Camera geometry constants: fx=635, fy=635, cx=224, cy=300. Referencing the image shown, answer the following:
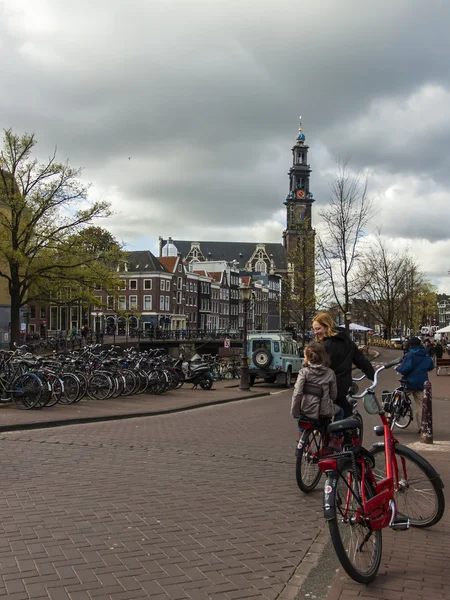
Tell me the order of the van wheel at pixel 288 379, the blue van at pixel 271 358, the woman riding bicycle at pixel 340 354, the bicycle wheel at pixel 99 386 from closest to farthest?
1. the woman riding bicycle at pixel 340 354
2. the bicycle wheel at pixel 99 386
3. the blue van at pixel 271 358
4. the van wheel at pixel 288 379

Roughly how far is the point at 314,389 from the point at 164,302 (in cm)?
7895

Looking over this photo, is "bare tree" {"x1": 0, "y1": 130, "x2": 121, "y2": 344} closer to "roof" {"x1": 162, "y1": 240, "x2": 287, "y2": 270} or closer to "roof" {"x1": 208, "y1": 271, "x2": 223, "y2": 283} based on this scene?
"roof" {"x1": 208, "y1": 271, "x2": 223, "y2": 283}

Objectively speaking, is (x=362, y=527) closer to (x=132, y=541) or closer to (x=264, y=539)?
(x=264, y=539)

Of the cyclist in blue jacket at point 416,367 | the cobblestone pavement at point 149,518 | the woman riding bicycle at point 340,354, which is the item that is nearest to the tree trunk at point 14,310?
the cobblestone pavement at point 149,518

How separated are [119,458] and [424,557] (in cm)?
474

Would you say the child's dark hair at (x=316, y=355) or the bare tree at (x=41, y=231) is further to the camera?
the bare tree at (x=41, y=231)

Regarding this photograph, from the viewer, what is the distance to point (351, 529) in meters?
4.15

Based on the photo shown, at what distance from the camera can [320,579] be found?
4293 millimetres

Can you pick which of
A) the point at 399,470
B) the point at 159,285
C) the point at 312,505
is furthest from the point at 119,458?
the point at 159,285

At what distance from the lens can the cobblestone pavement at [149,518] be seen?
4203 millimetres

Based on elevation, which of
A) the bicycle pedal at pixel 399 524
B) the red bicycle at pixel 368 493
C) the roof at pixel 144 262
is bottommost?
the bicycle pedal at pixel 399 524

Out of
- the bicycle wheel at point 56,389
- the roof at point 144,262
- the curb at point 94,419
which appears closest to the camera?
the curb at point 94,419

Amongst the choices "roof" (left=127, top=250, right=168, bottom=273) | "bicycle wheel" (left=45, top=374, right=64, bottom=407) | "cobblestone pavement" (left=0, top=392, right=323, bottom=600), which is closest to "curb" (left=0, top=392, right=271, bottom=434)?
"cobblestone pavement" (left=0, top=392, right=323, bottom=600)

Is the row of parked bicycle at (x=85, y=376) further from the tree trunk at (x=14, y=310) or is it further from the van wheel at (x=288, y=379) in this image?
the tree trunk at (x=14, y=310)
